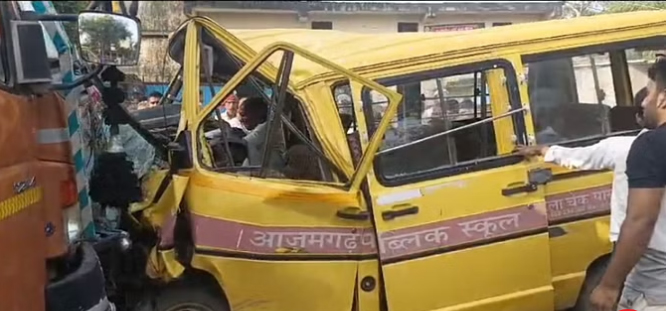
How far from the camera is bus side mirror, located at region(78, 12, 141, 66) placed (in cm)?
316

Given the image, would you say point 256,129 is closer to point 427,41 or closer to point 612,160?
point 427,41

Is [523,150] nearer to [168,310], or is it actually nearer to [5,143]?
[168,310]

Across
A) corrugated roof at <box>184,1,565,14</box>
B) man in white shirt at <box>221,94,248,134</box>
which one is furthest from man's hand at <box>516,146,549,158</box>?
corrugated roof at <box>184,1,565,14</box>

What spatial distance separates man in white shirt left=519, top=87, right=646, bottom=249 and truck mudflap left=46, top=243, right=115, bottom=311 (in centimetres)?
198

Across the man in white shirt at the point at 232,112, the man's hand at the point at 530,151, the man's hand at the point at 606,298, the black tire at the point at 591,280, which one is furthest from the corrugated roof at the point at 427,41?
the man's hand at the point at 606,298

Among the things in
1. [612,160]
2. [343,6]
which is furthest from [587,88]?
[343,6]

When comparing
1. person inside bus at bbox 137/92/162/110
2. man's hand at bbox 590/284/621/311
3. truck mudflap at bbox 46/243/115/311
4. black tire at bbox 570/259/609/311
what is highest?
person inside bus at bbox 137/92/162/110

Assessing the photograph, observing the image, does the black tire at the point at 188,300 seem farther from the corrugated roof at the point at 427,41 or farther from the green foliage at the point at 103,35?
the green foliage at the point at 103,35

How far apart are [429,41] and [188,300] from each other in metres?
1.87

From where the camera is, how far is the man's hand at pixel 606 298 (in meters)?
3.09

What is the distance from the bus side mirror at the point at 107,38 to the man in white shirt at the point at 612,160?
1.88 meters

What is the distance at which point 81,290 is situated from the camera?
3.30 metres

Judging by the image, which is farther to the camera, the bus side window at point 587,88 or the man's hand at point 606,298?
the bus side window at point 587,88

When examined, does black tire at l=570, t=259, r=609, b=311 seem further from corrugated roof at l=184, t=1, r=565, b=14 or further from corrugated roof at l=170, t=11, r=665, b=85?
corrugated roof at l=184, t=1, r=565, b=14
